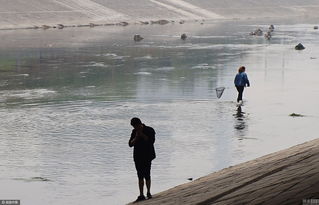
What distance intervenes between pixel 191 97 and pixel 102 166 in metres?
18.6

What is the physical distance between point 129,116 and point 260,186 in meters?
21.2

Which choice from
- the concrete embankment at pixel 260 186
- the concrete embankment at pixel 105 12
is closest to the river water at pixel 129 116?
the concrete embankment at pixel 260 186

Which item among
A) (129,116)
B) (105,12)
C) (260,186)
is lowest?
(129,116)

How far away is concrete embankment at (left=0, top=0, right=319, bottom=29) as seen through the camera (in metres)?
134

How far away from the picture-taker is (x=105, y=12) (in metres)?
155

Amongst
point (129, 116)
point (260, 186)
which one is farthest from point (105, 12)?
point (260, 186)

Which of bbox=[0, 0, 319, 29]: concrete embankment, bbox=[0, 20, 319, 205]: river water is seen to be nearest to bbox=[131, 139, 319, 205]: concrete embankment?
bbox=[0, 20, 319, 205]: river water

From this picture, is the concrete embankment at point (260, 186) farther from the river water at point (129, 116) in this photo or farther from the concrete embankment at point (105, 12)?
the concrete embankment at point (105, 12)

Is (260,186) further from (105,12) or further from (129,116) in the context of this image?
(105,12)

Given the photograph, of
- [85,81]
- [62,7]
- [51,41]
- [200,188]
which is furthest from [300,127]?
[62,7]

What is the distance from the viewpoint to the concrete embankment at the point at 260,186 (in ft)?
43.2

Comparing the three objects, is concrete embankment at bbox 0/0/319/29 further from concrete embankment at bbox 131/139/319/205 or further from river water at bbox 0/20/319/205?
concrete embankment at bbox 131/139/319/205

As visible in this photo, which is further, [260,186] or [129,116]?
[129,116]

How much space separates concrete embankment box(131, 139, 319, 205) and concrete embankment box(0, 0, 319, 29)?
109m
